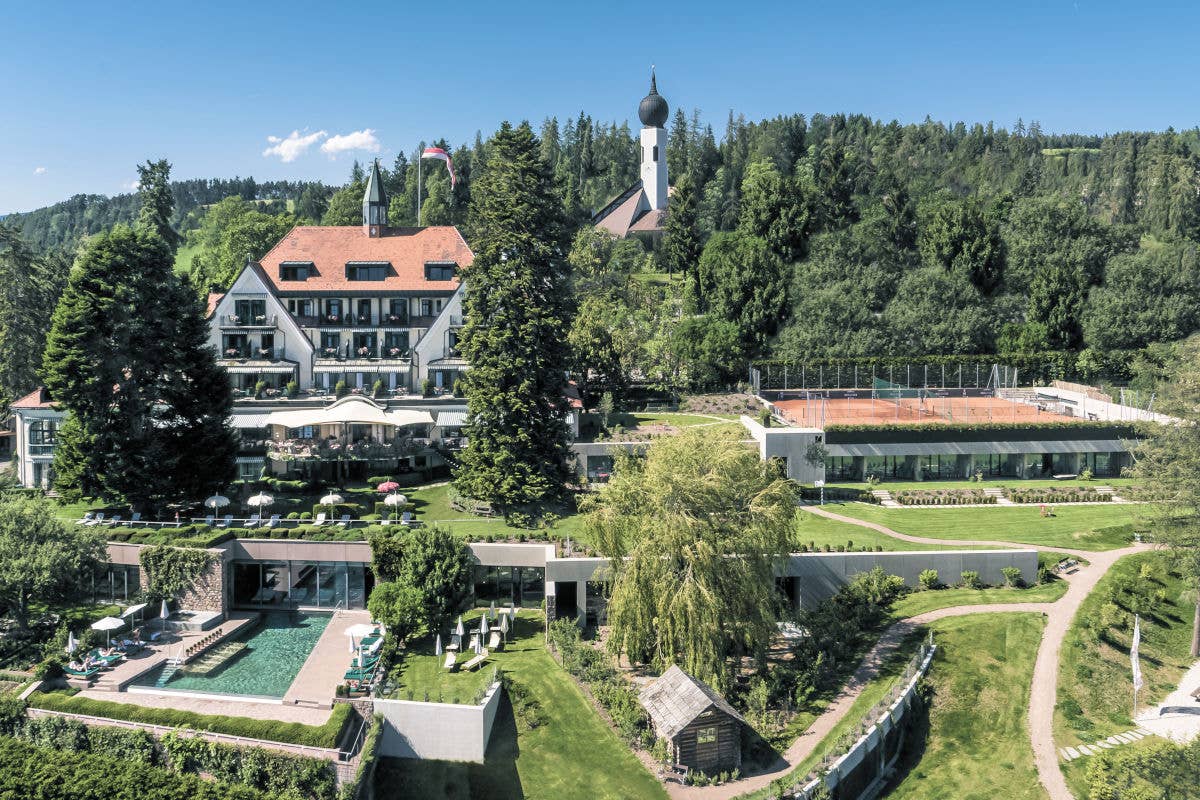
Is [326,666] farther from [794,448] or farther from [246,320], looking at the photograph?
[246,320]

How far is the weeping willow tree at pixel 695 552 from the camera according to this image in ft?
116

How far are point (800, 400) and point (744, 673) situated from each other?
4196 centimetres

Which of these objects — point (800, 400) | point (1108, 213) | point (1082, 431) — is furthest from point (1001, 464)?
point (1108, 213)

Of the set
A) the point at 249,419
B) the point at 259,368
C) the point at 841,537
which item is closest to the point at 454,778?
the point at 841,537

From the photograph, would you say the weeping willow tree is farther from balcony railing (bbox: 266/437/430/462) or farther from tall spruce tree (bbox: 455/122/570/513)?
balcony railing (bbox: 266/437/430/462)

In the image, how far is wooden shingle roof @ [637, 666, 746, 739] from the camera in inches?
1261

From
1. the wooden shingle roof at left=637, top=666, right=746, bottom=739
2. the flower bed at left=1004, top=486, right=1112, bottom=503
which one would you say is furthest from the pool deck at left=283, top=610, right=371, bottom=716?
the flower bed at left=1004, top=486, right=1112, bottom=503

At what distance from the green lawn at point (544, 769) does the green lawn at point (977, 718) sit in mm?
9861

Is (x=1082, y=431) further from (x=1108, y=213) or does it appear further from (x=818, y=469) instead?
(x=1108, y=213)

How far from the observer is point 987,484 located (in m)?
58.7

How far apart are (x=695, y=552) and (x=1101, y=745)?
53.9 feet

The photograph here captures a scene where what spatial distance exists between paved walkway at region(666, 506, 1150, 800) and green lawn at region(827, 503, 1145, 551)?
1017mm

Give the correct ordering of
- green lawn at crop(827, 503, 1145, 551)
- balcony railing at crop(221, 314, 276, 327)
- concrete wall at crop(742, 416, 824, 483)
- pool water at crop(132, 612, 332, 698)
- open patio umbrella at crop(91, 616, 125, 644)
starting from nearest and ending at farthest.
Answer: pool water at crop(132, 612, 332, 698)
open patio umbrella at crop(91, 616, 125, 644)
green lawn at crop(827, 503, 1145, 551)
concrete wall at crop(742, 416, 824, 483)
balcony railing at crop(221, 314, 276, 327)

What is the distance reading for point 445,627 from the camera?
4078 centimetres
